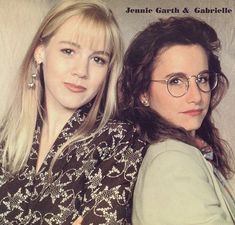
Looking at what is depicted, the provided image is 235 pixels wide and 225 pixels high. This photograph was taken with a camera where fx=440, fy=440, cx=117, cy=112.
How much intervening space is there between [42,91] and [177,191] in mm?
373

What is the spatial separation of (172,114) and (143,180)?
150 millimetres

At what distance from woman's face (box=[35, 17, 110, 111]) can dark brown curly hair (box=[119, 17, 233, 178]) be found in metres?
0.06

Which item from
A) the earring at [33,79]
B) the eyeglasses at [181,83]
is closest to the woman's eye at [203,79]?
the eyeglasses at [181,83]

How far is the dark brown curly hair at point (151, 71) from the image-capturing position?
0.82 m

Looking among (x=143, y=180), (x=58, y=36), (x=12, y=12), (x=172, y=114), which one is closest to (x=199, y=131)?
(x=172, y=114)

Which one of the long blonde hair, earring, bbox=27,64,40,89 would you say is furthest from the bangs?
earring, bbox=27,64,40,89

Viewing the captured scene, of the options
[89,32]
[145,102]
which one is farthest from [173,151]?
[89,32]

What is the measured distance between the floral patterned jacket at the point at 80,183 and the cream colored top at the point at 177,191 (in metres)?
0.03

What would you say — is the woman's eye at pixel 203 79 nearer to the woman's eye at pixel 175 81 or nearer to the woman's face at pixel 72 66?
the woman's eye at pixel 175 81

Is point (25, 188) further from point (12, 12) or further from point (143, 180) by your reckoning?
point (12, 12)

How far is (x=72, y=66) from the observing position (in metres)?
0.84

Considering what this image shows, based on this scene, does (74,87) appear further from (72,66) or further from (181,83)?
(181,83)

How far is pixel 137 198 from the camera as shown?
75cm

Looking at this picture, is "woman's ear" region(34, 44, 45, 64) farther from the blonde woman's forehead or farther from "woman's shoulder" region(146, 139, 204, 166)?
"woman's shoulder" region(146, 139, 204, 166)
